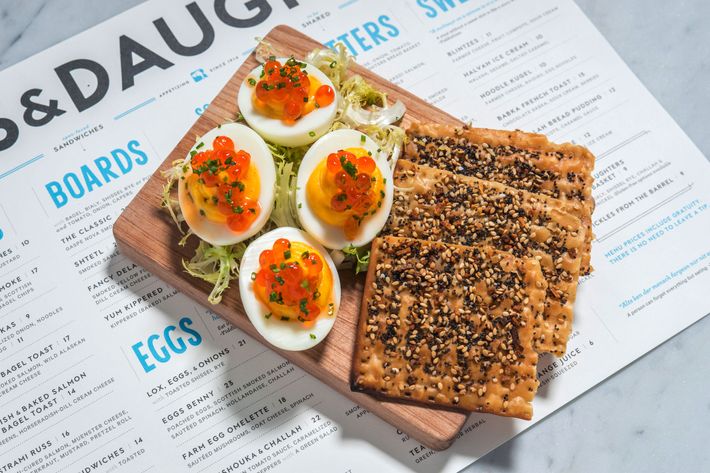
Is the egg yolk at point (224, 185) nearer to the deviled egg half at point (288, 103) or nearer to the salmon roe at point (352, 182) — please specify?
the deviled egg half at point (288, 103)

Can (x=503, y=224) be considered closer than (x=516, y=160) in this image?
Yes

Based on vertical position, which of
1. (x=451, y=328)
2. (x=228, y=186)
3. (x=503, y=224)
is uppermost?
(x=228, y=186)

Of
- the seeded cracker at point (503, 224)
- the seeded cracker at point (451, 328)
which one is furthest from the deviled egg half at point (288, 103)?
the seeded cracker at point (451, 328)

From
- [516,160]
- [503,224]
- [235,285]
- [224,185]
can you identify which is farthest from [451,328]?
[224,185]

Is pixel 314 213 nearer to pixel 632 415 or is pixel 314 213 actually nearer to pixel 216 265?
pixel 216 265

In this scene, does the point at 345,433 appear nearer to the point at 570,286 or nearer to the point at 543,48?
the point at 570,286

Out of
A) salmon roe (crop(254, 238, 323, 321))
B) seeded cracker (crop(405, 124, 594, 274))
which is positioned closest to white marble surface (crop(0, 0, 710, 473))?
seeded cracker (crop(405, 124, 594, 274))
